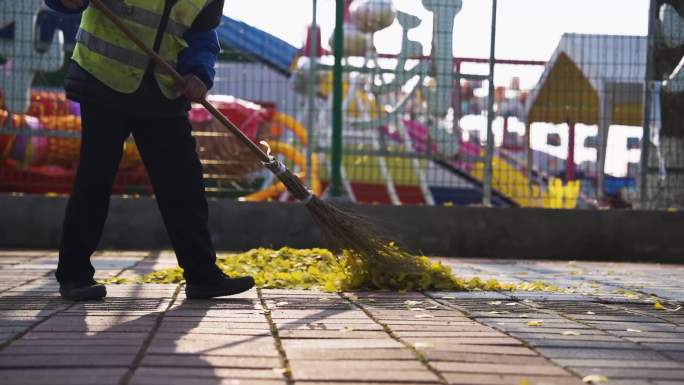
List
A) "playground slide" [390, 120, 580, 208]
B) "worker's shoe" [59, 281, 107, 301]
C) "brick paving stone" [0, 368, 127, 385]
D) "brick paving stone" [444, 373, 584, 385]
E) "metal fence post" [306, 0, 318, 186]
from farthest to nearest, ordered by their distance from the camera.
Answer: "playground slide" [390, 120, 580, 208]
"metal fence post" [306, 0, 318, 186]
"worker's shoe" [59, 281, 107, 301]
"brick paving stone" [444, 373, 584, 385]
"brick paving stone" [0, 368, 127, 385]

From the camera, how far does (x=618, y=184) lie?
10.3m

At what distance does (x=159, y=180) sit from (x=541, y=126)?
549 centimetres

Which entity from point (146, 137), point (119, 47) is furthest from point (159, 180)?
point (119, 47)

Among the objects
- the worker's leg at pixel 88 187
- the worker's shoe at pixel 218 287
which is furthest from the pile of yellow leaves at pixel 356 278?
the worker's leg at pixel 88 187

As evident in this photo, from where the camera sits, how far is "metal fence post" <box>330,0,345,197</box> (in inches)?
381

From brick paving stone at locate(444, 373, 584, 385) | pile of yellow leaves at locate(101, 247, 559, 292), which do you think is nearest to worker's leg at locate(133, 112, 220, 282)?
pile of yellow leaves at locate(101, 247, 559, 292)

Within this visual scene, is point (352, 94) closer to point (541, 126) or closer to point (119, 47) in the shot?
point (541, 126)

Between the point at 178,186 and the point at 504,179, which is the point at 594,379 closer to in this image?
the point at 178,186

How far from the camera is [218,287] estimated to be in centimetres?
511

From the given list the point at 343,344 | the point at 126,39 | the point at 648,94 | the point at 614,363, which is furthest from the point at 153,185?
the point at 648,94

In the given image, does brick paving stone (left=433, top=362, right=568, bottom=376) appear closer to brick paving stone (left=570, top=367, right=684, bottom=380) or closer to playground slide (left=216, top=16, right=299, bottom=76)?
brick paving stone (left=570, top=367, right=684, bottom=380)

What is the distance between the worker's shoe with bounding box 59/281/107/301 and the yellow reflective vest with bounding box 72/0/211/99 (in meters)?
0.86

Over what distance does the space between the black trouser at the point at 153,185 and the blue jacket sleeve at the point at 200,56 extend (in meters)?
0.21

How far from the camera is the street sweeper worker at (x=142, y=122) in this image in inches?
196
